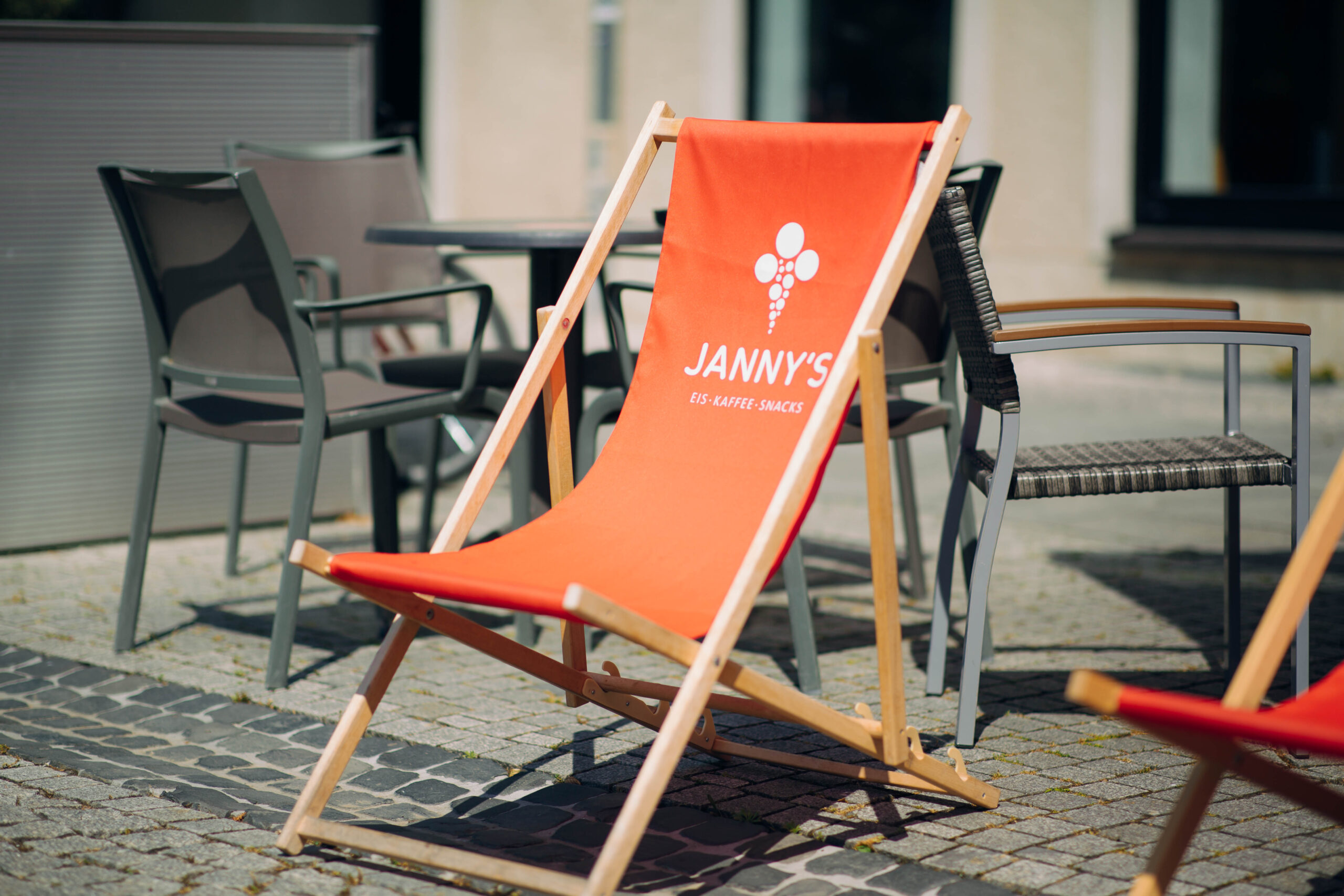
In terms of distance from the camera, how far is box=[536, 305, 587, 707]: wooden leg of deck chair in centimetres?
318

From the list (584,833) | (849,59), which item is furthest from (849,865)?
(849,59)

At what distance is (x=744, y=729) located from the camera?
140 inches

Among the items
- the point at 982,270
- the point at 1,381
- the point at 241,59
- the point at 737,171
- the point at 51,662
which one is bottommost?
the point at 51,662

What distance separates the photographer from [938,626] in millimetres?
3668

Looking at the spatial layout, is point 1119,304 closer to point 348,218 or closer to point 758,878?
point 758,878

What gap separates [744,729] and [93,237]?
3210mm

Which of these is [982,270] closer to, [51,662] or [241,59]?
[51,662]

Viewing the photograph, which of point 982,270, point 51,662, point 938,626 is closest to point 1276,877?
point 938,626

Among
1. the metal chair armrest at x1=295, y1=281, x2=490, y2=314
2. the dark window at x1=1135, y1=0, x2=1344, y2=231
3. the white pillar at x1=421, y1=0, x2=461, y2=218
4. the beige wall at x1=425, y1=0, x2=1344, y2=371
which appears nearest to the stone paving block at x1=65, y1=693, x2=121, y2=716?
the metal chair armrest at x1=295, y1=281, x2=490, y2=314

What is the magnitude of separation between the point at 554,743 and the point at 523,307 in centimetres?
1027

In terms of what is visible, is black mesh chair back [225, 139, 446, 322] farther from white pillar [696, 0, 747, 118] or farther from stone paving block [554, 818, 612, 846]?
white pillar [696, 0, 747, 118]

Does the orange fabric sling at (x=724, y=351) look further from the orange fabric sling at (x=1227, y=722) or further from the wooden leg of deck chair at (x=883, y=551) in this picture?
the orange fabric sling at (x=1227, y=722)

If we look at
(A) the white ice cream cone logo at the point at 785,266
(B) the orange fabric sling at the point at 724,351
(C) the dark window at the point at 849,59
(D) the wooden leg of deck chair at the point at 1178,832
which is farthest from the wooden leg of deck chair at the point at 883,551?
(C) the dark window at the point at 849,59

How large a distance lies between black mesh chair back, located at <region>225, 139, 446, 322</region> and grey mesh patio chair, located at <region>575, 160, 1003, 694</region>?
5.57 feet
